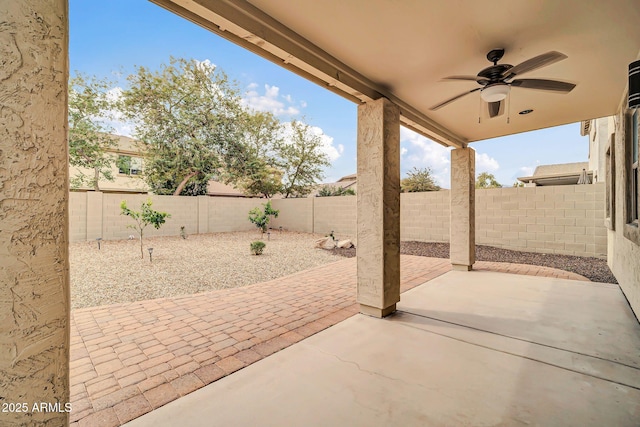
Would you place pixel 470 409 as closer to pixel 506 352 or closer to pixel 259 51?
pixel 506 352

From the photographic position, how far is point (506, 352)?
7.50ft

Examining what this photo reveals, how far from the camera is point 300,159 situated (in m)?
16.1

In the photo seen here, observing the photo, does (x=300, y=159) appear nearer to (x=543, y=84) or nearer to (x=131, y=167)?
(x=131, y=167)

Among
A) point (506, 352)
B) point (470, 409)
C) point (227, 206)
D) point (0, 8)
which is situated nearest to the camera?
point (0, 8)

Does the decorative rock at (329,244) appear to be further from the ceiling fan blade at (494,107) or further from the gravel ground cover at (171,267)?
the ceiling fan blade at (494,107)

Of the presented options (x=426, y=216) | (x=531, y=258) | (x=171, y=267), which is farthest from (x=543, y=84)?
(x=171, y=267)

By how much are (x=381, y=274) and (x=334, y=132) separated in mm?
15421

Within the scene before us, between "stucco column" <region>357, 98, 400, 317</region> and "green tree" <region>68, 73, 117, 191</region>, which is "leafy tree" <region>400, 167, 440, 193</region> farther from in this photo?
"green tree" <region>68, 73, 117, 191</region>

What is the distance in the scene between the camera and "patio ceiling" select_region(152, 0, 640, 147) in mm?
1822

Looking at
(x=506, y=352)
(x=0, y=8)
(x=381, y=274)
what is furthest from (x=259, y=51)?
Result: (x=506, y=352)

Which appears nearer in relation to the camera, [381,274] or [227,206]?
[381,274]

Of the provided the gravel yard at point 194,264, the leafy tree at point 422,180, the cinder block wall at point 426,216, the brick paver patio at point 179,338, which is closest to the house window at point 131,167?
the gravel yard at point 194,264

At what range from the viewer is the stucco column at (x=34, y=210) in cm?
92

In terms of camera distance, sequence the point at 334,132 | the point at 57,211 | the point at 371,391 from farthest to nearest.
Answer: the point at 334,132, the point at 371,391, the point at 57,211
